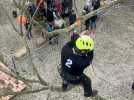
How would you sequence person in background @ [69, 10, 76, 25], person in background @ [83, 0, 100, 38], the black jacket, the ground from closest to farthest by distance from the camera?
the black jacket < the ground < person in background @ [83, 0, 100, 38] < person in background @ [69, 10, 76, 25]

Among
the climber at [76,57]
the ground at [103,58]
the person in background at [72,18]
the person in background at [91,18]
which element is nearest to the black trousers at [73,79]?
the climber at [76,57]

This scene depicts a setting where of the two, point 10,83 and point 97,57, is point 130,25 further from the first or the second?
point 10,83

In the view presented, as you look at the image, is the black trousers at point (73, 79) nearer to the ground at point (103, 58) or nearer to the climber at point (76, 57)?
the climber at point (76, 57)

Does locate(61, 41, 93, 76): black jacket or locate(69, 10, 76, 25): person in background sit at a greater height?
locate(69, 10, 76, 25): person in background

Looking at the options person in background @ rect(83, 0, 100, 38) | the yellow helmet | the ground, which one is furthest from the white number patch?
person in background @ rect(83, 0, 100, 38)

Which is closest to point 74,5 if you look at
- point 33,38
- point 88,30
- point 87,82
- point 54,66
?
point 88,30

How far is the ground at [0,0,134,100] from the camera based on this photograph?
1015cm

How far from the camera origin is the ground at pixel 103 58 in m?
10.1

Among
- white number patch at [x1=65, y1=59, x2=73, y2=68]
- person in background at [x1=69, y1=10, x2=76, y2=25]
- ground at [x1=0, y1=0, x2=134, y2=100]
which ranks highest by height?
person in background at [x1=69, y1=10, x2=76, y2=25]

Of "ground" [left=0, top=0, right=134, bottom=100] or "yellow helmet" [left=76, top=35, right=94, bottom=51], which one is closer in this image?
"yellow helmet" [left=76, top=35, right=94, bottom=51]

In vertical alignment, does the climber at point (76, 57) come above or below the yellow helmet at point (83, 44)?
below

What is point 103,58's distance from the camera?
11312mm

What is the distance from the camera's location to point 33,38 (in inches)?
468

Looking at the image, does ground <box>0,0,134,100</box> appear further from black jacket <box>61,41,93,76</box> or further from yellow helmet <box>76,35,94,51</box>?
yellow helmet <box>76,35,94,51</box>
